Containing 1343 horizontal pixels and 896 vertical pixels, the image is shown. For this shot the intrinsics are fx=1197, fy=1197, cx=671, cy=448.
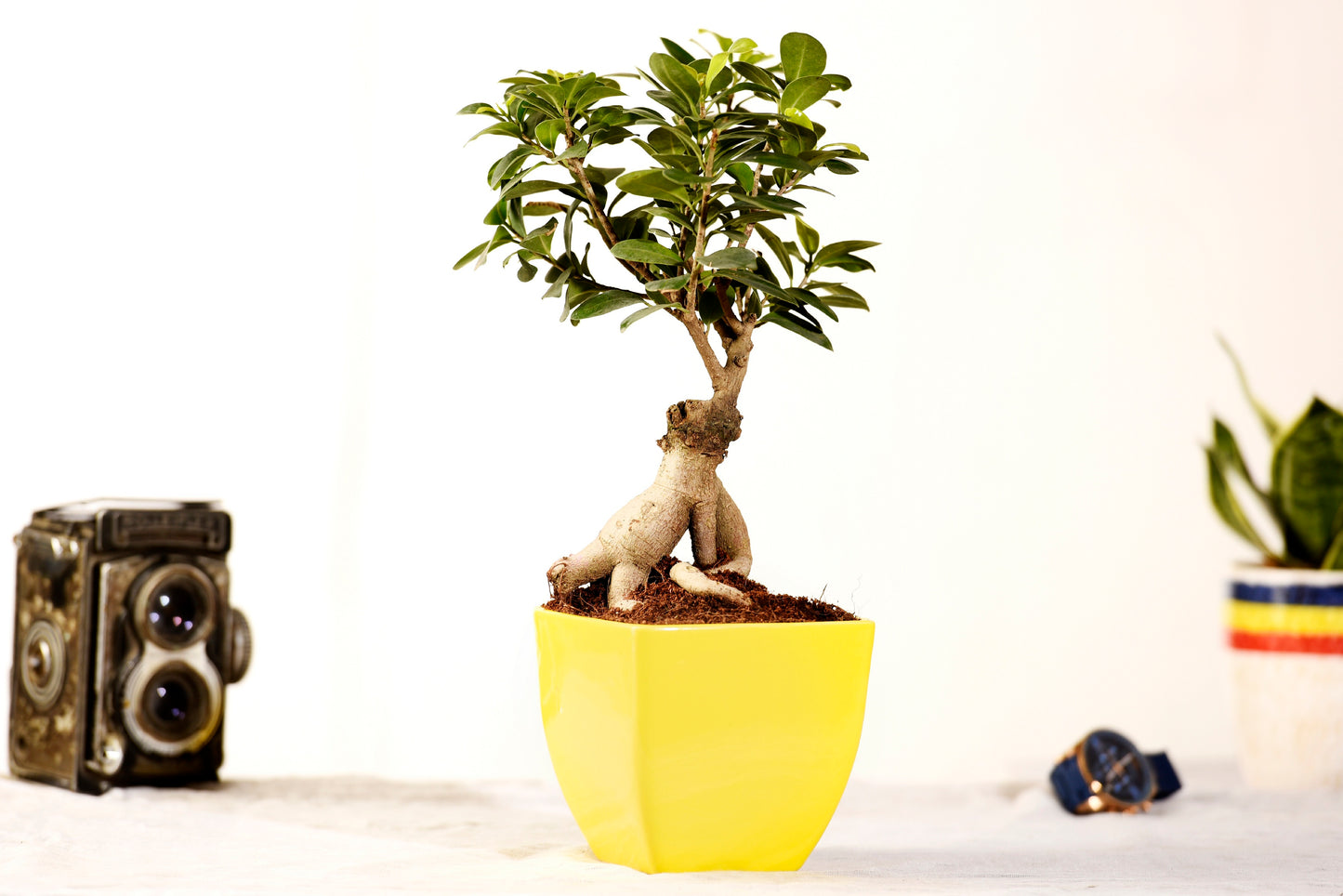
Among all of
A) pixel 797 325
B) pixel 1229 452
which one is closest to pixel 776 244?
pixel 797 325

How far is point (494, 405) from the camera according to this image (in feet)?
7.24

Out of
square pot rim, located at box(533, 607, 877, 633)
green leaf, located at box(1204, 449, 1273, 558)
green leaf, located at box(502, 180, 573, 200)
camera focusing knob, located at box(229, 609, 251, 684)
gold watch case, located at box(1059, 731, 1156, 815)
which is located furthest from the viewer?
green leaf, located at box(1204, 449, 1273, 558)

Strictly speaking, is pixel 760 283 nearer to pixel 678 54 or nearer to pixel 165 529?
pixel 678 54

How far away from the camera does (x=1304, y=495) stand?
179 centimetres

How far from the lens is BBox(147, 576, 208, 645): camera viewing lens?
1619 millimetres

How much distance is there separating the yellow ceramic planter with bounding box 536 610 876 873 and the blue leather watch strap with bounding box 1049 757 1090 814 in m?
0.58

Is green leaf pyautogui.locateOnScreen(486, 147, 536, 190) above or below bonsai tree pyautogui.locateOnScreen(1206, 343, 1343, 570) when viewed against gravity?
above

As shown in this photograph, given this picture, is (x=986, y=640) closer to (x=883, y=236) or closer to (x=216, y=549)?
(x=883, y=236)

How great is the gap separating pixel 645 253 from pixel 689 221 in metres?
0.06

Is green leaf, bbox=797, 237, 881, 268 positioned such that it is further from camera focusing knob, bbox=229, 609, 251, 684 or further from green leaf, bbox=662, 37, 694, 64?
camera focusing knob, bbox=229, 609, 251, 684

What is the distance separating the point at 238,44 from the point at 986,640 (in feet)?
5.88

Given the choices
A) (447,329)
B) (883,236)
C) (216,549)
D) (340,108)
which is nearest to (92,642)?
(216,549)

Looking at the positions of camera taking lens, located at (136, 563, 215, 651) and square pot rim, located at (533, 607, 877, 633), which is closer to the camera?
square pot rim, located at (533, 607, 877, 633)

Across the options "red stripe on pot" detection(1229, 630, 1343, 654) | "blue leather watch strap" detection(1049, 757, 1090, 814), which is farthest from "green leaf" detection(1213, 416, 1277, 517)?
"blue leather watch strap" detection(1049, 757, 1090, 814)
